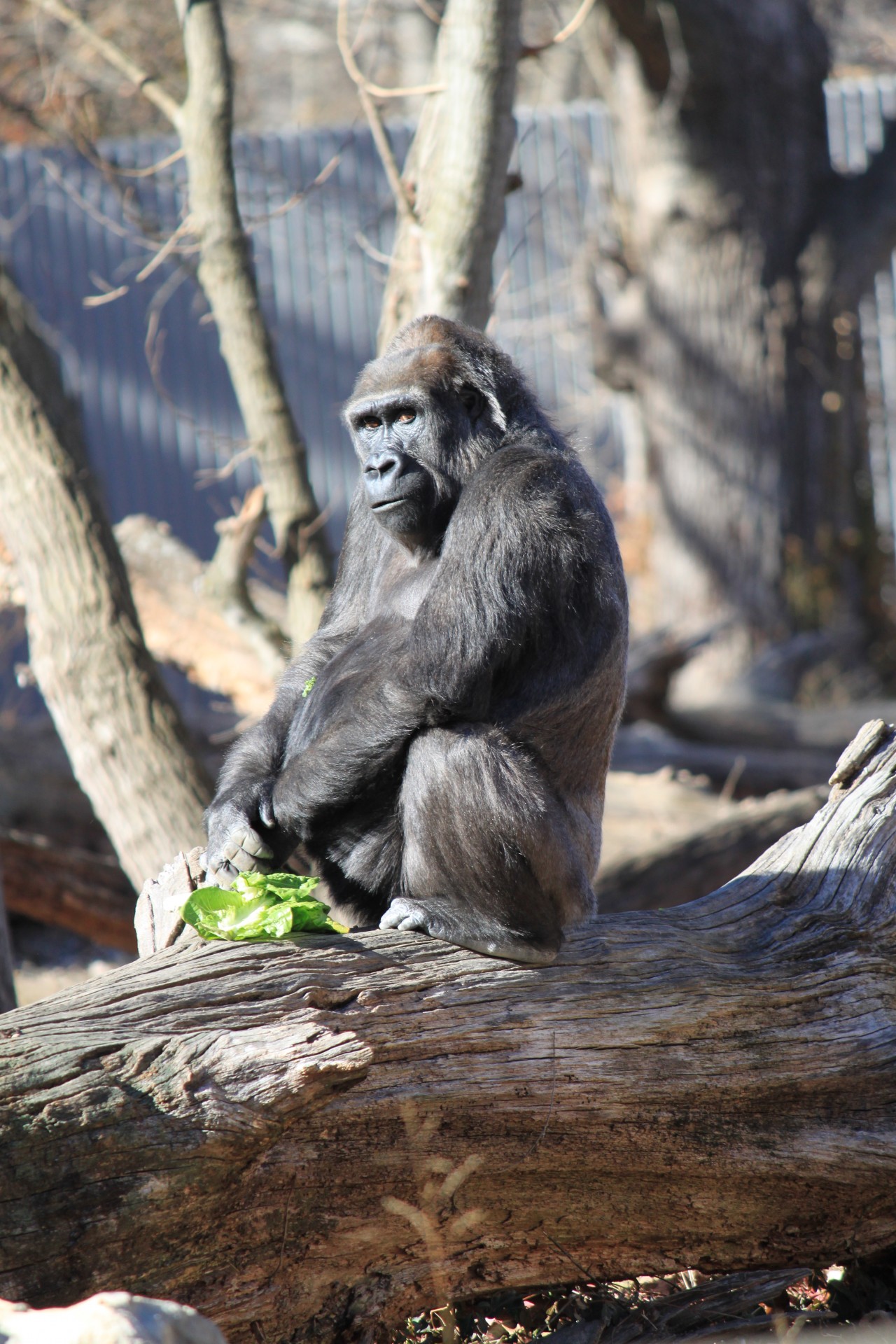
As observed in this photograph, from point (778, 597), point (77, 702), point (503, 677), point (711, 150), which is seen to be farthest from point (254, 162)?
point (503, 677)

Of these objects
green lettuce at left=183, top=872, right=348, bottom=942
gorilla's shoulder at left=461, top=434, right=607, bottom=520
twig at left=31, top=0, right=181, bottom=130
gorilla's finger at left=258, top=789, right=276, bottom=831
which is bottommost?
green lettuce at left=183, top=872, right=348, bottom=942

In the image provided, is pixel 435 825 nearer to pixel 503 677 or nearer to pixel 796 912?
pixel 503 677

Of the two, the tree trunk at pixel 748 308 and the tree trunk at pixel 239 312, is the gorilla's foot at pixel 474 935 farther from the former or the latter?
the tree trunk at pixel 748 308

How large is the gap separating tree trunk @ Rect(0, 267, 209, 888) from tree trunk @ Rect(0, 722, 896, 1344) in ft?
4.34

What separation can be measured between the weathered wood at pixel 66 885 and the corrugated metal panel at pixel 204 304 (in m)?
6.66

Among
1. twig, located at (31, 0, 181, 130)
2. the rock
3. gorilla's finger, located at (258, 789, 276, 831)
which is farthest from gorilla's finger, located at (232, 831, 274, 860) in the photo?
twig, located at (31, 0, 181, 130)

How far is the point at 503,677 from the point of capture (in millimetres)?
3635

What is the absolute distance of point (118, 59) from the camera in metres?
5.65

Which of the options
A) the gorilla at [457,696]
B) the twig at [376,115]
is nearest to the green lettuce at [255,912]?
the gorilla at [457,696]

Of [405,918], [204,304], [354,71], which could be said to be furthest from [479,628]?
[204,304]

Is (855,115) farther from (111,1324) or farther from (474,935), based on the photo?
(111,1324)

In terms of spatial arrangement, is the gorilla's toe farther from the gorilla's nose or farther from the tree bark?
the tree bark

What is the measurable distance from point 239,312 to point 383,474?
2231 millimetres

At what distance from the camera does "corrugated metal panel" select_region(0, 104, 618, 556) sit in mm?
12930
